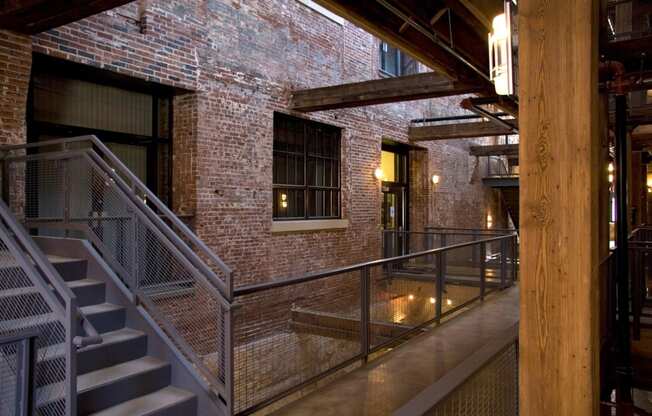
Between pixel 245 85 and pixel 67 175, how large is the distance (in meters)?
3.98

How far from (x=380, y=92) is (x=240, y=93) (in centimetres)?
229

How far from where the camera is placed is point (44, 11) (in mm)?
4633

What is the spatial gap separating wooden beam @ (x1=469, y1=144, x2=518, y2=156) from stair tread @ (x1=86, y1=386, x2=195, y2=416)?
43.6 feet

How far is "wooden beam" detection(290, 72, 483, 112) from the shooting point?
24.4ft

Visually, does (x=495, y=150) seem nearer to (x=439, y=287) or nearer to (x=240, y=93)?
(x=439, y=287)

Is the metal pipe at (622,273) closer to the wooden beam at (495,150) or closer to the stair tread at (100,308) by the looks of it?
the stair tread at (100,308)

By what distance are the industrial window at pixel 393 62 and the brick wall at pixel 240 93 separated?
4.31 ft

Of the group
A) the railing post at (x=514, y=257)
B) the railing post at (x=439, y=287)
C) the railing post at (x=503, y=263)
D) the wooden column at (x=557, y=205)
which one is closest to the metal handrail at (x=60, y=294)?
the wooden column at (x=557, y=205)

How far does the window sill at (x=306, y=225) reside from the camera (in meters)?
8.68

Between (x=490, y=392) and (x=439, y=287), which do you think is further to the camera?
(x=439, y=287)

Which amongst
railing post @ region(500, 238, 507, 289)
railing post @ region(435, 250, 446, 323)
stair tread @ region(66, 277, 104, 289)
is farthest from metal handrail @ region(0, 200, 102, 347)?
railing post @ region(500, 238, 507, 289)

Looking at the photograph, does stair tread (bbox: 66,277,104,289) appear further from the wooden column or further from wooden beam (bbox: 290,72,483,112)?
wooden beam (bbox: 290,72,483,112)

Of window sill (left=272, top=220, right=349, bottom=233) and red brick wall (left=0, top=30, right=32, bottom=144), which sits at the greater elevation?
red brick wall (left=0, top=30, right=32, bottom=144)

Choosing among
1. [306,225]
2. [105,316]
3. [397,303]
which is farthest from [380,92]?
[105,316]
